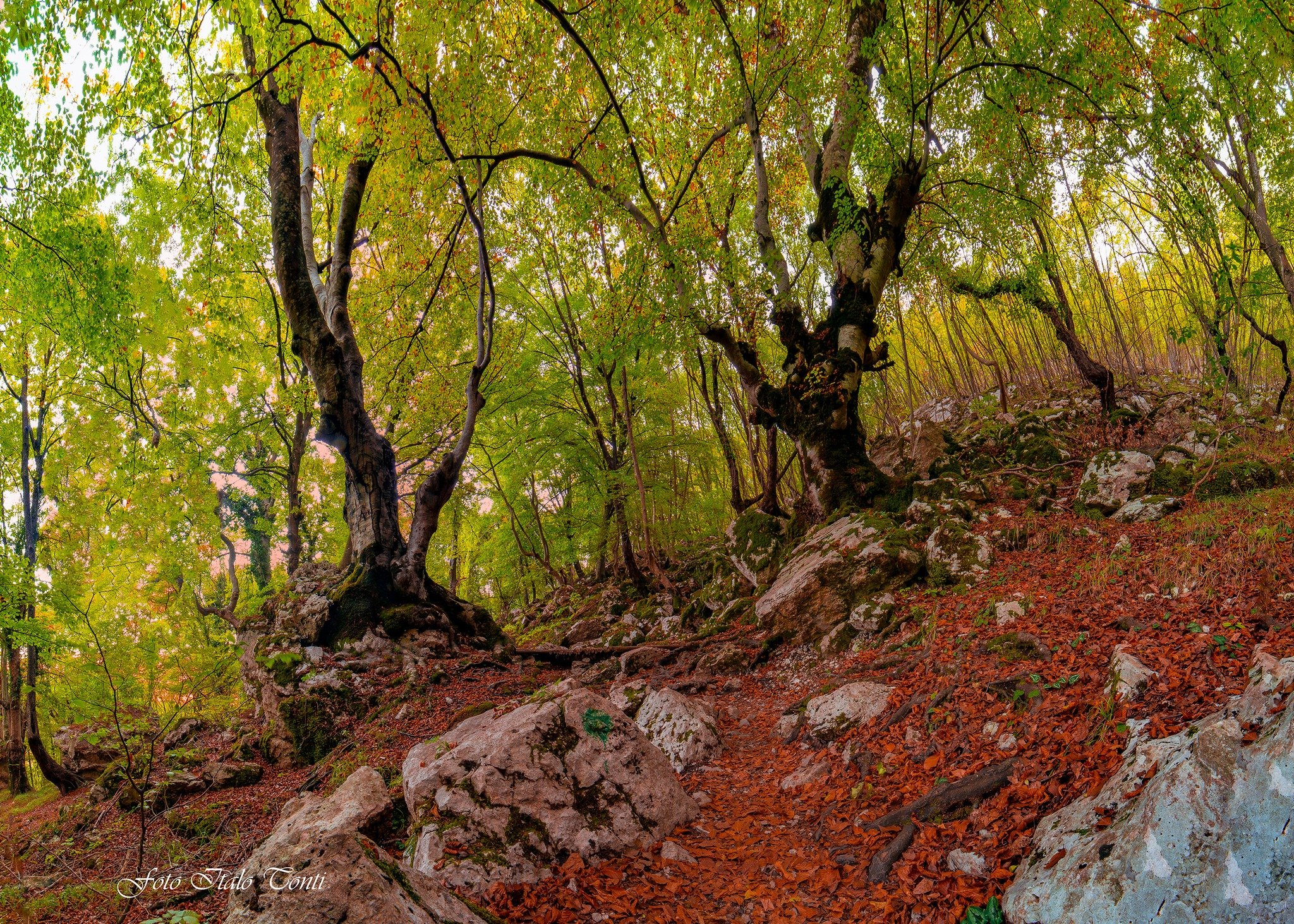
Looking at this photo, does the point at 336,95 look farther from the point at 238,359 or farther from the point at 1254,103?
the point at 1254,103

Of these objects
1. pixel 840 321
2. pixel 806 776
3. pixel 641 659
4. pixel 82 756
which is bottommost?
pixel 806 776

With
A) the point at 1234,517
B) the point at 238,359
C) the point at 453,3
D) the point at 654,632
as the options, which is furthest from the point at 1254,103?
the point at 238,359

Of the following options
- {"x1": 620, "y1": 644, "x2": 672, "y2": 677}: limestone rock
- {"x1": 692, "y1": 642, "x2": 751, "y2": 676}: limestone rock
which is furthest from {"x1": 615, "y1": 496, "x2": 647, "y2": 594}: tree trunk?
{"x1": 692, "y1": 642, "x2": 751, "y2": 676}: limestone rock

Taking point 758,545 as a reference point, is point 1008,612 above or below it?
below

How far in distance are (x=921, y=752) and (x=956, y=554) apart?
2.91 meters

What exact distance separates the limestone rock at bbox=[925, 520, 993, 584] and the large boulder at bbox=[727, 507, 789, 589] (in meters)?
2.22

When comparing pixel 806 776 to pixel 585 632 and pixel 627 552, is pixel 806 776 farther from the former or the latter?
pixel 627 552

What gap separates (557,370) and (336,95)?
232 inches

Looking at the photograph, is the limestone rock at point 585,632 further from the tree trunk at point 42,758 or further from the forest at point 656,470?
the tree trunk at point 42,758

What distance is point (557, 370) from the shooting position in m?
12.0

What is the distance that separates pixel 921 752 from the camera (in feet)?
10.6

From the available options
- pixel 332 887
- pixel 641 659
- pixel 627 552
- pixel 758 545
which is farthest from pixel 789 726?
pixel 627 552

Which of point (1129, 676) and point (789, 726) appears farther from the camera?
point (789, 726)
